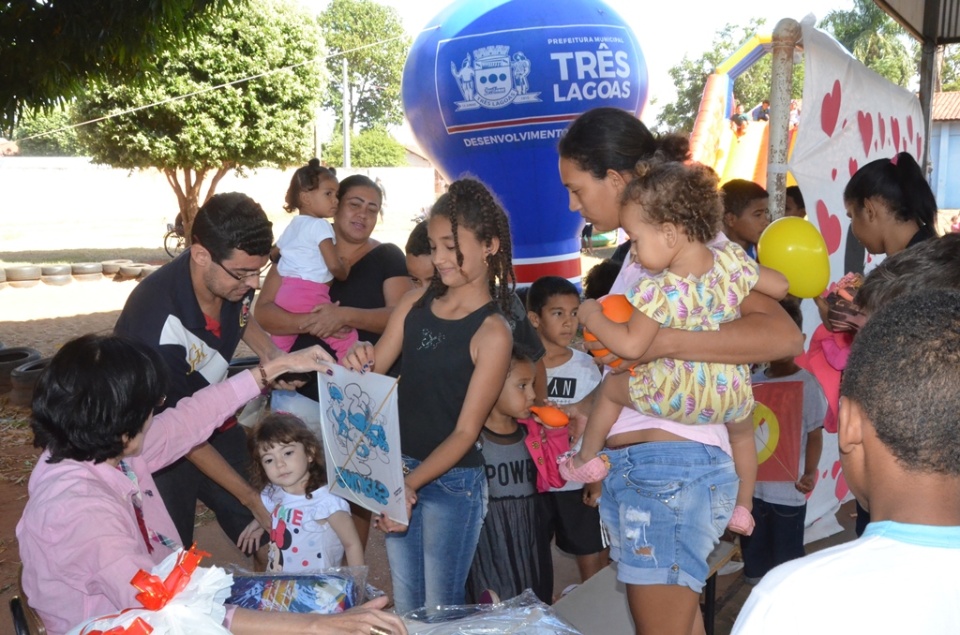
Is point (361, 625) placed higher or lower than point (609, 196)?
lower

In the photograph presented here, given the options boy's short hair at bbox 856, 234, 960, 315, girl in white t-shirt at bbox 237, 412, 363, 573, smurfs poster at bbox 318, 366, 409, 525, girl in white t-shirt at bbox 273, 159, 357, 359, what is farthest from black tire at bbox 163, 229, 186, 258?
boy's short hair at bbox 856, 234, 960, 315

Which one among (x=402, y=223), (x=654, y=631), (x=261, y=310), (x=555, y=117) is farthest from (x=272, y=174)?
(x=654, y=631)

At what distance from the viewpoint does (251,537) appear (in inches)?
134

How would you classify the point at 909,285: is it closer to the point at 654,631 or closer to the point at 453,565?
the point at 654,631

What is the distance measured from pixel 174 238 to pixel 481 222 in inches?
983

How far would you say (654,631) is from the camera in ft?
7.28

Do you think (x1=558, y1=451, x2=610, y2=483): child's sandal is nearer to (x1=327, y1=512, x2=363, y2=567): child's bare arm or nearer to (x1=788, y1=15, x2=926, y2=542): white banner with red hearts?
(x1=327, y1=512, x2=363, y2=567): child's bare arm

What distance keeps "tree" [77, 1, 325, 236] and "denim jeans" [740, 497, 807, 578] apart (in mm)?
18185

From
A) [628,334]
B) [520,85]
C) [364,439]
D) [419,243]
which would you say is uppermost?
[520,85]

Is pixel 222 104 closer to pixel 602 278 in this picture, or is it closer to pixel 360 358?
pixel 602 278

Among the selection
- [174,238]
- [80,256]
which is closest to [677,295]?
[80,256]

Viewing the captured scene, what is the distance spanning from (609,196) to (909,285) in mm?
867

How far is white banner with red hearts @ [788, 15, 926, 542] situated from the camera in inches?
159

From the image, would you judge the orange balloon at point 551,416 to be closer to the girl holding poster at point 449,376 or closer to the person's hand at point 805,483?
the girl holding poster at point 449,376
